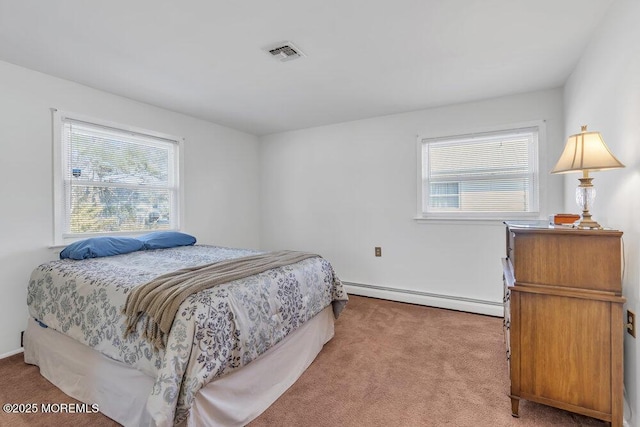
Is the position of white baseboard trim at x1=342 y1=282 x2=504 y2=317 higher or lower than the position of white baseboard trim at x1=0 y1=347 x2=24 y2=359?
higher

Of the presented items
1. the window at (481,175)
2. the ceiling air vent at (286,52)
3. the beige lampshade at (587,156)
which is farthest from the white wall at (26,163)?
the beige lampshade at (587,156)

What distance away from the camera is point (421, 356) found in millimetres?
2320

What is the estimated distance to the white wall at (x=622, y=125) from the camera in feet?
4.66

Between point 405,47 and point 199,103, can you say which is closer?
point 405,47

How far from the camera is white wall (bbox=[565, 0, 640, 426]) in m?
1.42

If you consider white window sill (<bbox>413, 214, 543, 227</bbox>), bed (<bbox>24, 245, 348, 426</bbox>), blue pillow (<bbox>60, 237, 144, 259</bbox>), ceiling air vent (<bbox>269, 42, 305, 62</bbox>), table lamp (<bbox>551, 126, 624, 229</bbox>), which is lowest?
bed (<bbox>24, 245, 348, 426</bbox>)

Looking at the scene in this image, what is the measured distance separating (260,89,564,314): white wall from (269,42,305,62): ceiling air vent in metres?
1.80

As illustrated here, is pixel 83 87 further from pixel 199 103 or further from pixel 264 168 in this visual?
pixel 264 168

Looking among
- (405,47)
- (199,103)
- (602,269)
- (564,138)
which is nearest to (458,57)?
(405,47)

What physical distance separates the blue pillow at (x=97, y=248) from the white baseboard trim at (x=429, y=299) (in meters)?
2.60

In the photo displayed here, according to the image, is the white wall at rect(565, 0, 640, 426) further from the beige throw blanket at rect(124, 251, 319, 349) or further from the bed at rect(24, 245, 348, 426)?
the beige throw blanket at rect(124, 251, 319, 349)

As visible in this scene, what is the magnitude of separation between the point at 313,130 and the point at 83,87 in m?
2.59

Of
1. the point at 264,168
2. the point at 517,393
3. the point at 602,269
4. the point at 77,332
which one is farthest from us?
the point at 264,168

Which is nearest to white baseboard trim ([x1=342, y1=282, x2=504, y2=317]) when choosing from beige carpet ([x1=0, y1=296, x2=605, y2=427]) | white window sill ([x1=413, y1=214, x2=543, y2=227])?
beige carpet ([x1=0, y1=296, x2=605, y2=427])
